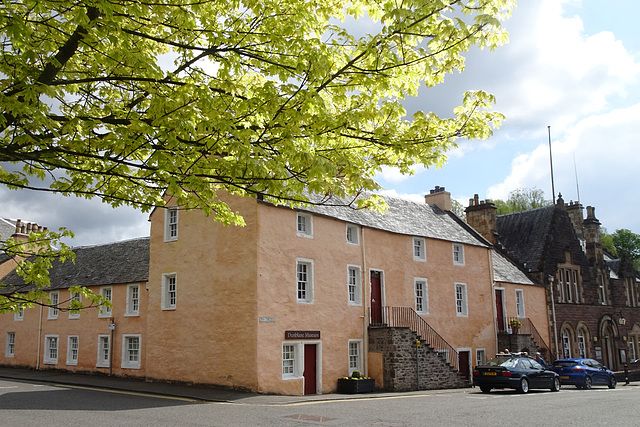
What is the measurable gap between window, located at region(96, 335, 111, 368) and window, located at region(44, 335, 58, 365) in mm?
3979

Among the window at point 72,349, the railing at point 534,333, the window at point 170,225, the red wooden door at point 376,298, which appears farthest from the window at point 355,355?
the window at point 72,349

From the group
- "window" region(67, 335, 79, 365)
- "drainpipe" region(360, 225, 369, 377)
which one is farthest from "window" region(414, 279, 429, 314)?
"window" region(67, 335, 79, 365)

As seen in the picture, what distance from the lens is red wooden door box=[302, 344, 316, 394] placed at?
2188 centimetres

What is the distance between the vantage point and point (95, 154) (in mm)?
7211

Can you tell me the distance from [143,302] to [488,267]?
18.8 meters

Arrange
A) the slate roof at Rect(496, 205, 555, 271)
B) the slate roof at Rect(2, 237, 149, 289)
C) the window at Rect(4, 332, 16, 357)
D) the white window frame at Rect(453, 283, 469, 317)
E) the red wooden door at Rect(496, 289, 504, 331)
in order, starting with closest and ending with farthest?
the slate roof at Rect(2, 237, 149, 289) → the white window frame at Rect(453, 283, 469, 317) → the red wooden door at Rect(496, 289, 504, 331) → the window at Rect(4, 332, 16, 357) → the slate roof at Rect(496, 205, 555, 271)

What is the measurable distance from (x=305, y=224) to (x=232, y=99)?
16.0m

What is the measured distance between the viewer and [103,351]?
28578mm

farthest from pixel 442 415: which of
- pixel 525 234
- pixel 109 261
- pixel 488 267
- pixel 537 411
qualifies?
pixel 525 234

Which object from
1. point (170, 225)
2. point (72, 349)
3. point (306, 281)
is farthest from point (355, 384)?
point (72, 349)

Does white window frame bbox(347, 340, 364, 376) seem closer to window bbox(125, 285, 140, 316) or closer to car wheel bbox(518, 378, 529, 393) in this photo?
car wheel bbox(518, 378, 529, 393)

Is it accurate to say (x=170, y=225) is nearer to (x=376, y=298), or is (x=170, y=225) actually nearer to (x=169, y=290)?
(x=169, y=290)

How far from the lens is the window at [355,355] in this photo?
2394cm

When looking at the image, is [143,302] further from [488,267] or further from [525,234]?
[525,234]
